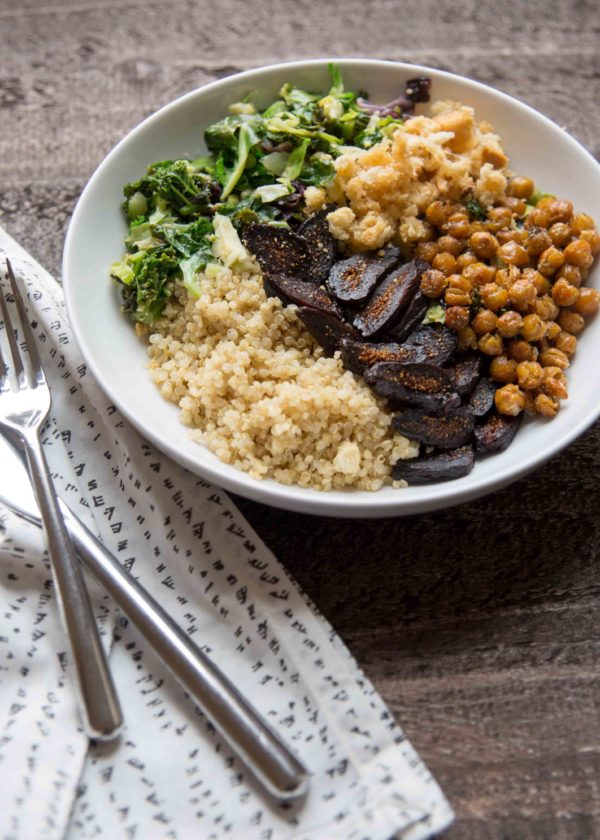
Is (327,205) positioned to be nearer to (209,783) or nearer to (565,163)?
(565,163)

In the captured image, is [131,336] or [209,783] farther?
[131,336]

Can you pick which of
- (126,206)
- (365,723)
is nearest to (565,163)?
(126,206)

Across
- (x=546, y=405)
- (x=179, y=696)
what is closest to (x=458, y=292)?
(x=546, y=405)

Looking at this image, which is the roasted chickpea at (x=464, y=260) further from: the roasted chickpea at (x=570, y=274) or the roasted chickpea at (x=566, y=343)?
the roasted chickpea at (x=566, y=343)

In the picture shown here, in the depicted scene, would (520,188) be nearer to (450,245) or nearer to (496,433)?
(450,245)

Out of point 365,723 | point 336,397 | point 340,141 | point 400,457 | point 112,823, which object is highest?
point 340,141

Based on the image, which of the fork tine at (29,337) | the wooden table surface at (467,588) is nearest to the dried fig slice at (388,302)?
the wooden table surface at (467,588)

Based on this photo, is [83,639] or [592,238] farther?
[592,238]
